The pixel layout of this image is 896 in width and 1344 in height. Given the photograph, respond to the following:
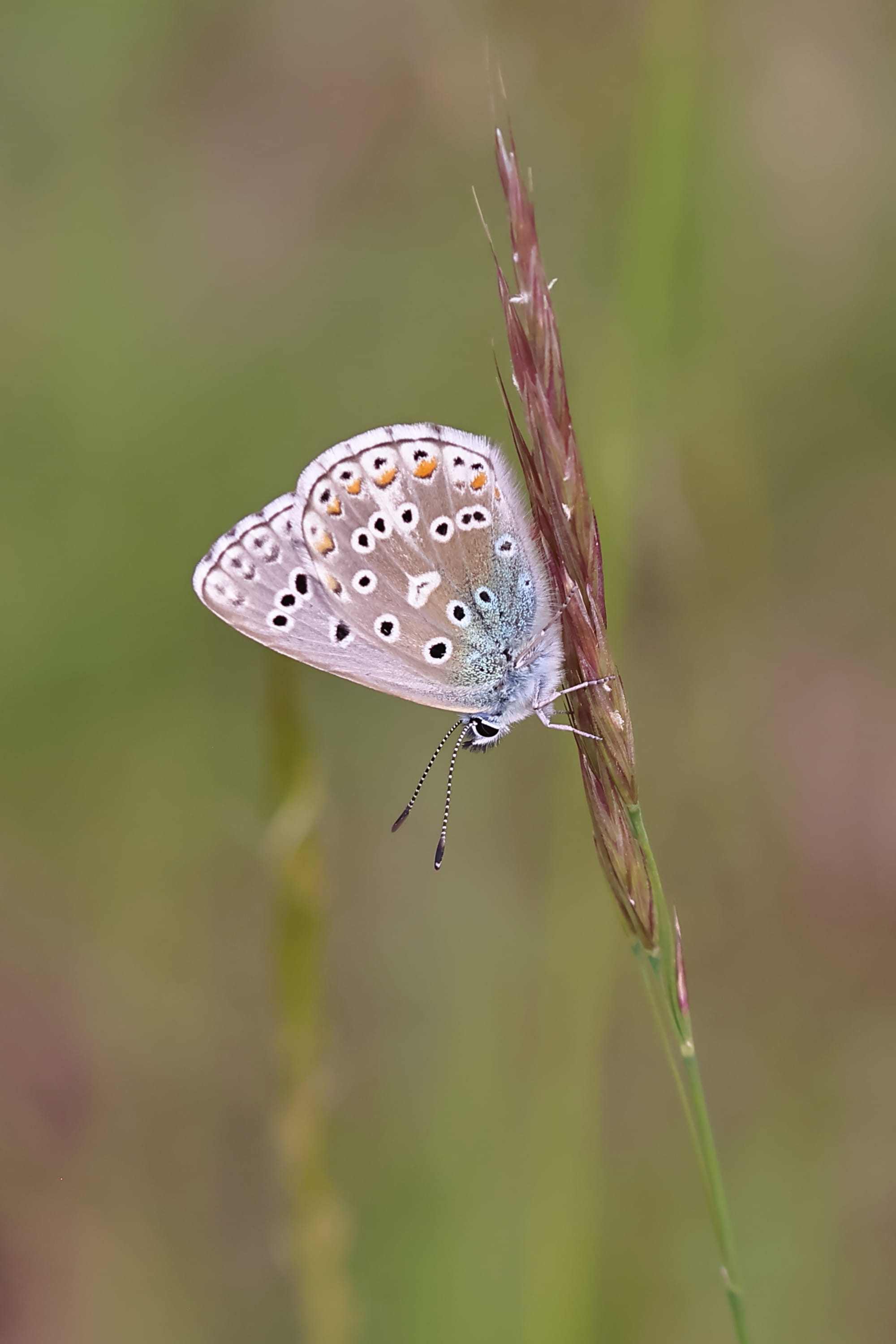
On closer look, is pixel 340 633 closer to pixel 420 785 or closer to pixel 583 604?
pixel 420 785

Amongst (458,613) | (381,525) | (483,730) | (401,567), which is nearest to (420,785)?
(483,730)

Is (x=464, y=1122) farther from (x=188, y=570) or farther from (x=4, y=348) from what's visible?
(x=4, y=348)

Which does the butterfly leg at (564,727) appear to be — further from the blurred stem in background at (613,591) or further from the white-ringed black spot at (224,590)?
the white-ringed black spot at (224,590)

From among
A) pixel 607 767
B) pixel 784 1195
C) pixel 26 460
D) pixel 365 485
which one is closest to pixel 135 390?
pixel 26 460

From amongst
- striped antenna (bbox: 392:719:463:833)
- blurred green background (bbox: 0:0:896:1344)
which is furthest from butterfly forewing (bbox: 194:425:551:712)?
blurred green background (bbox: 0:0:896:1344)

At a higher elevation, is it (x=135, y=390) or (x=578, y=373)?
(x=578, y=373)

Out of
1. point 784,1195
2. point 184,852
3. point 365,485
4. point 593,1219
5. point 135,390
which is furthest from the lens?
point 135,390
